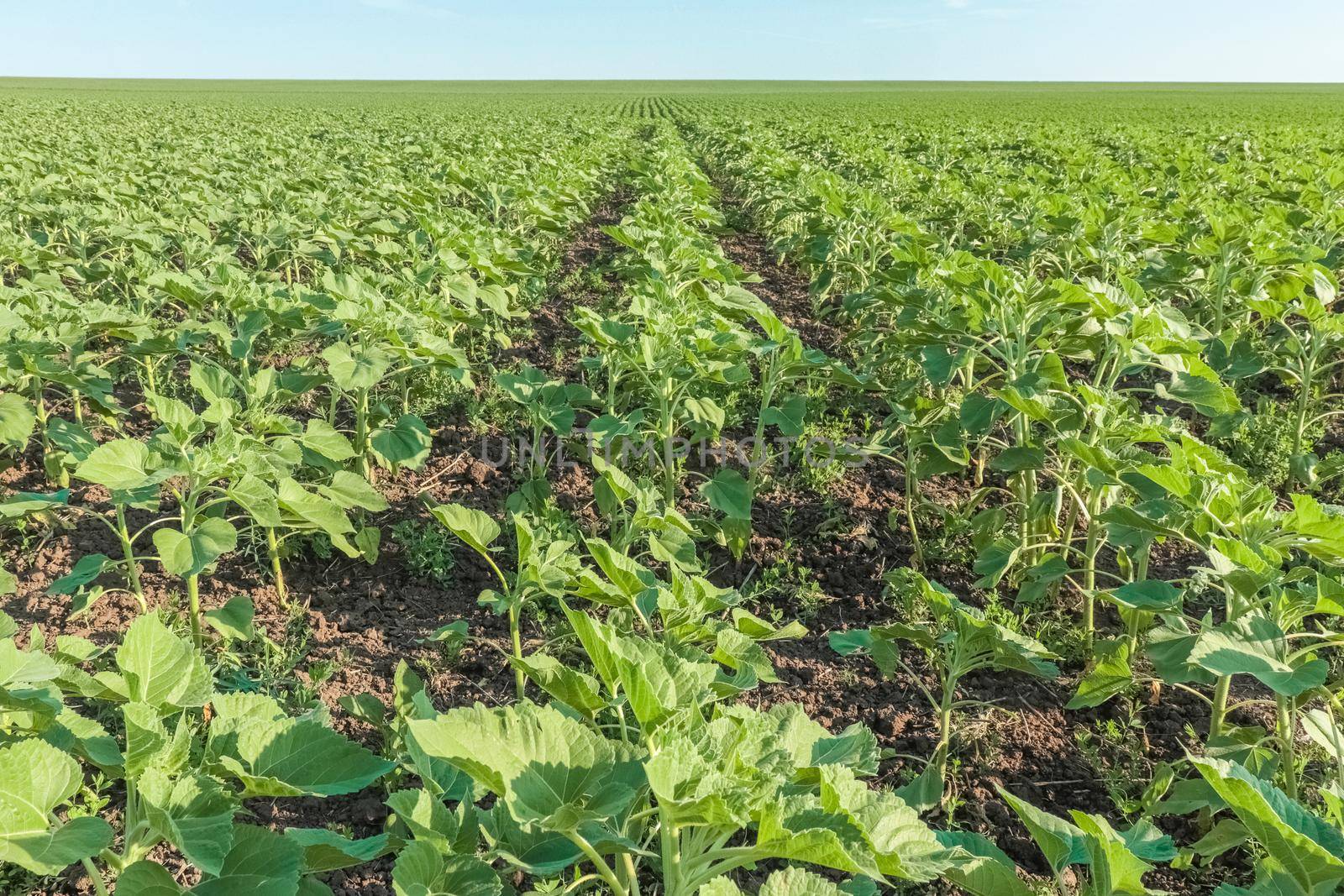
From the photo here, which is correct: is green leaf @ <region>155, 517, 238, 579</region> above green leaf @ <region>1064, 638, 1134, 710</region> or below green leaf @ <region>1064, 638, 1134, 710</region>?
above

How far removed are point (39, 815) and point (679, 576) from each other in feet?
4.81

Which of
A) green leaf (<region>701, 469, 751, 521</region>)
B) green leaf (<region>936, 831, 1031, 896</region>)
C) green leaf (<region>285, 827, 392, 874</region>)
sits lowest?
green leaf (<region>701, 469, 751, 521</region>)

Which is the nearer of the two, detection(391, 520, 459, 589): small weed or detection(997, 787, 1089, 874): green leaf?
detection(997, 787, 1089, 874): green leaf

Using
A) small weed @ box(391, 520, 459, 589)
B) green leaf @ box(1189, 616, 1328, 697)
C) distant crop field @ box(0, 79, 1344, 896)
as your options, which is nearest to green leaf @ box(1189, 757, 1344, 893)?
distant crop field @ box(0, 79, 1344, 896)

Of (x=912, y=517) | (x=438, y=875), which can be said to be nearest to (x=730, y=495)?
(x=912, y=517)

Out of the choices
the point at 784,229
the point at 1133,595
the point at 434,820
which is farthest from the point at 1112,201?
the point at 434,820

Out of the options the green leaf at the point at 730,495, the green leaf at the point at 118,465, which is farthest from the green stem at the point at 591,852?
the green leaf at the point at 730,495

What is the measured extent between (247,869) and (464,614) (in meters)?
2.30

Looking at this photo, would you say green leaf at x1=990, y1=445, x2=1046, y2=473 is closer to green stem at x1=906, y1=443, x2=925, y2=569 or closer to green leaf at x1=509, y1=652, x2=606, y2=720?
green stem at x1=906, y1=443, x2=925, y2=569

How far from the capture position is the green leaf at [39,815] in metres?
1.36

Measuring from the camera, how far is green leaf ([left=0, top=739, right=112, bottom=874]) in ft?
4.45

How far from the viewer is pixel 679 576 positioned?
2.42 m

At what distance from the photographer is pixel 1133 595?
8.25 ft

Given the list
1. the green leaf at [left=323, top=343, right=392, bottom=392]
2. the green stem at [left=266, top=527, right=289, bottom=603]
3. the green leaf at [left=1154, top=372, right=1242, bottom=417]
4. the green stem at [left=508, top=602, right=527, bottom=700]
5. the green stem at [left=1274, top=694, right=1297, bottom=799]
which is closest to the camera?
the green stem at [left=1274, top=694, right=1297, bottom=799]
